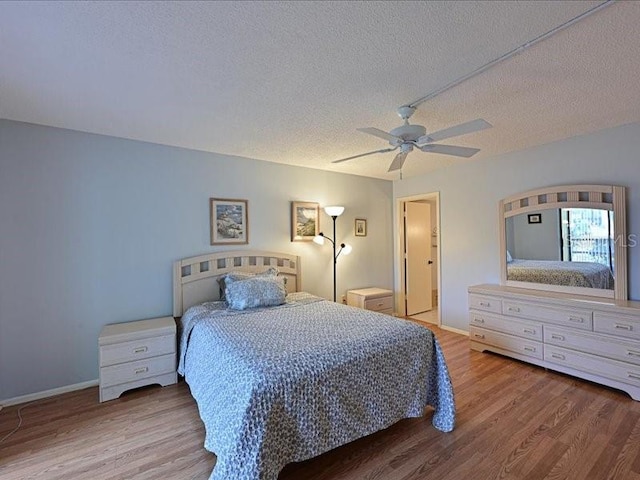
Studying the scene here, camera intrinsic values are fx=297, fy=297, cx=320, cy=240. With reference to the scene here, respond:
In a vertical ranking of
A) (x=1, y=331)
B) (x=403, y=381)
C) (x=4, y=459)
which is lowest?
(x=4, y=459)

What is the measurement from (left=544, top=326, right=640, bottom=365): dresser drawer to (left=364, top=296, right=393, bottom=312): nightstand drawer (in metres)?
2.01

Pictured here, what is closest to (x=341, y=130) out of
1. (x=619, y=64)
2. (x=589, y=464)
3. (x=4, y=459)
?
(x=619, y=64)

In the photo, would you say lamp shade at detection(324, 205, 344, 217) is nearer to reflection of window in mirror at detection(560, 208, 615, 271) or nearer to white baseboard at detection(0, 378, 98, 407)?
reflection of window in mirror at detection(560, 208, 615, 271)

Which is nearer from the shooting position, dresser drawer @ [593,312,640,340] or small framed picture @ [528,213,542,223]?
dresser drawer @ [593,312,640,340]

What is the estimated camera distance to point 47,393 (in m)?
2.73

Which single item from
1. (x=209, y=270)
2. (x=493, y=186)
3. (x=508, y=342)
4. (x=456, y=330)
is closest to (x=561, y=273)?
(x=508, y=342)

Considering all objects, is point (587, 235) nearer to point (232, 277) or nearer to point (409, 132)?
point (409, 132)

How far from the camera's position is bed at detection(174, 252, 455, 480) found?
5.03ft

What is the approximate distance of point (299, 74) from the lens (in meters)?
1.94

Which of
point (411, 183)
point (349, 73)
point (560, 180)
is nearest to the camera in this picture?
point (349, 73)

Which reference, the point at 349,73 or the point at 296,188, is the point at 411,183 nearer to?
the point at 296,188

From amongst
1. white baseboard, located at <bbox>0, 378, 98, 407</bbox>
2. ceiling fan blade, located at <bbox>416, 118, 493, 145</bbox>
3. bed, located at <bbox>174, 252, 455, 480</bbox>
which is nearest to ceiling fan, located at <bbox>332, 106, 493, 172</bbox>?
ceiling fan blade, located at <bbox>416, 118, 493, 145</bbox>

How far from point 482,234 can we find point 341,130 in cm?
250

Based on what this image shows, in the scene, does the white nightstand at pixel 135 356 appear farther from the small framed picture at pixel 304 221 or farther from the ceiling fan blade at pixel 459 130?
the ceiling fan blade at pixel 459 130
